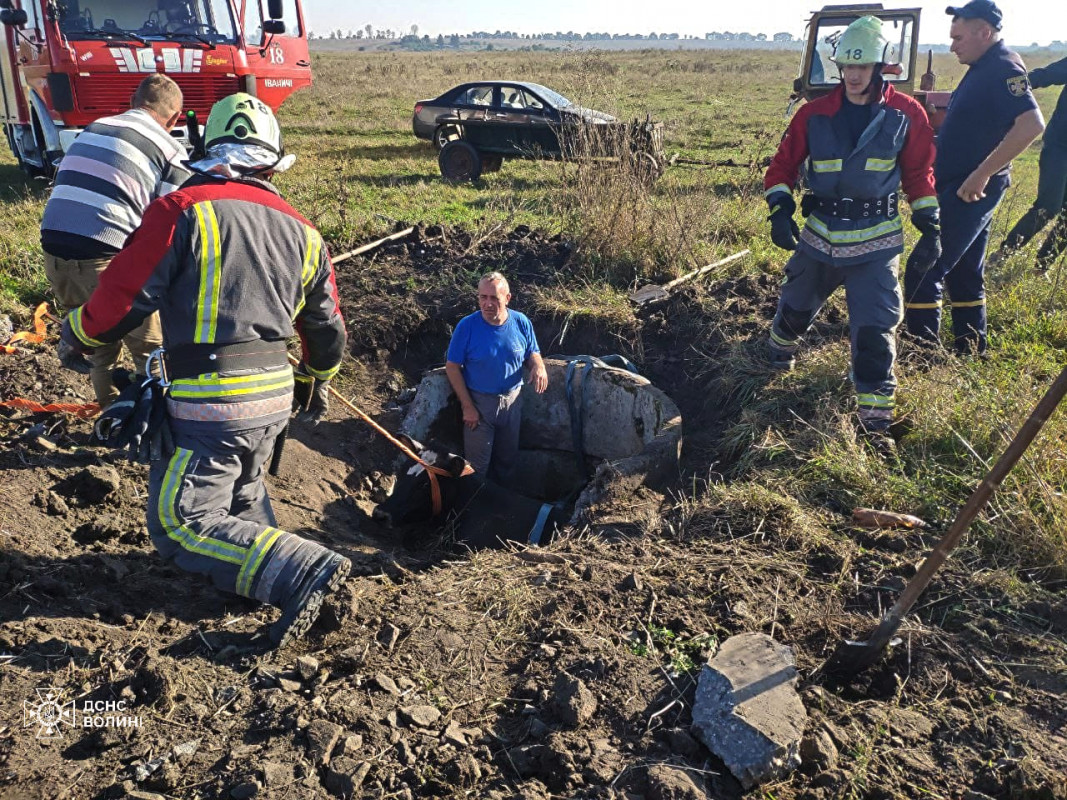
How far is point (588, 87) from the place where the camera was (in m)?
6.71

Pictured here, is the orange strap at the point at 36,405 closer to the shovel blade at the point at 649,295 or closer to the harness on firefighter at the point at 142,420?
the harness on firefighter at the point at 142,420

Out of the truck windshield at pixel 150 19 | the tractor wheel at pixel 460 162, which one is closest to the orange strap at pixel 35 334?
the truck windshield at pixel 150 19

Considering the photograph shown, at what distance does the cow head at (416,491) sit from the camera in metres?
4.85

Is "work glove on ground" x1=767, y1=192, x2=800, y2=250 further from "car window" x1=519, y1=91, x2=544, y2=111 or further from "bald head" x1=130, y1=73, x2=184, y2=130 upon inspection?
"car window" x1=519, y1=91, x2=544, y2=111

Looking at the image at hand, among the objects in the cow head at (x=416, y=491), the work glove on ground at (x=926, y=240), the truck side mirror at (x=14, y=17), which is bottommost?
the cow head at (x=416, y=491)

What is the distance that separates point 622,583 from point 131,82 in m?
8.29

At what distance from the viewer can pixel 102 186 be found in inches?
156

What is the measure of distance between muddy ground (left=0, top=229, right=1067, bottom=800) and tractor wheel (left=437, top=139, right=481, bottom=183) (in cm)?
858

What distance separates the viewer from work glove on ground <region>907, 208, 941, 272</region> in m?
4.34

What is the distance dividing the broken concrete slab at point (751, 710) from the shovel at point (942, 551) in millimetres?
193

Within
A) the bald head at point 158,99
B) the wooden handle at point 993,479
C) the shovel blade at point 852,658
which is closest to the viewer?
the wooden handle at point 993,479

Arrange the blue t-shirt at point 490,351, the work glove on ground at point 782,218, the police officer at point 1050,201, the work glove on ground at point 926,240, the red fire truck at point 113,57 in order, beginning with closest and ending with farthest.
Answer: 1. the work glove on ground at point 926,240
2. the work glove on ground at point 782,218
3. the blue t-shirt at point 490,351
4. the police officer at point 1050,201
5. the red fire truck at point 113,57

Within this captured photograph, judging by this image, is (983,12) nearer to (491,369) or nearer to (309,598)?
(491,369)

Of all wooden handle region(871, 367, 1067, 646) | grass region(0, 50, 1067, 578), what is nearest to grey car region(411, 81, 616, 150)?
grass region(0, 50, 1067, 578)
